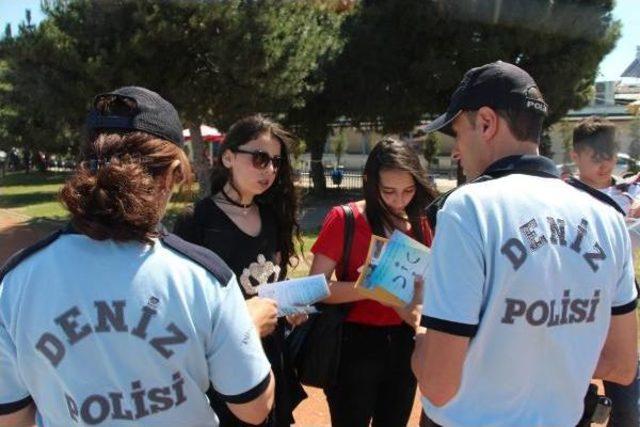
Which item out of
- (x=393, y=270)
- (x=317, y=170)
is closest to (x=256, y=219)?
(x=393, y=270)

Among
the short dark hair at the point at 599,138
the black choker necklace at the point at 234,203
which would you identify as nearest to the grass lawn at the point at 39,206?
the short dark hair at the point at 599,138

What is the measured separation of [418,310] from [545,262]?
119 centimetres

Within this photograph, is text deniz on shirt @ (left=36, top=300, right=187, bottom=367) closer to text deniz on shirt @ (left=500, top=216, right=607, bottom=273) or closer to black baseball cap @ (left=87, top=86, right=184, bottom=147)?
black baseball cap @ (left=87, top=86, right=184, bottom=147)

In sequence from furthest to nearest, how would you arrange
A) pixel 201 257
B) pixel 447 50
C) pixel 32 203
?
pixel 32 203, pixel 447 50, pixel 201 257

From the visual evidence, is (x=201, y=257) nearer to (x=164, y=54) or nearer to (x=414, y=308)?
(x=414, y=308)

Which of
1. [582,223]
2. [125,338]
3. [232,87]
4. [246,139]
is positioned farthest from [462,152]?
[232,87]

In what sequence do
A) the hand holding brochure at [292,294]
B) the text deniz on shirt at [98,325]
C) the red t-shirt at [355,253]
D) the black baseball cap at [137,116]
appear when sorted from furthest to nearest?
1. the red t-shirt at [355,253]
2. the hand holding brochure at [292,294]
3. the black baseball cap at [137,116]
4. the text deniz on shirt at [98,325]

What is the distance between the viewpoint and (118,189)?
145cm

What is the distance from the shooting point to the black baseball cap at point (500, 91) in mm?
1729

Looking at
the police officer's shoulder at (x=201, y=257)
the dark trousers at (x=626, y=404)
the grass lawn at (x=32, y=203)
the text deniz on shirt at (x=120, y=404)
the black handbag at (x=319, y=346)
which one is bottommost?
the grass lawn at (x=32, y=203)

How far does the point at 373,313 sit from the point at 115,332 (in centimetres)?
175

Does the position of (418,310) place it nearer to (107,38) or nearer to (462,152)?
(462,152)

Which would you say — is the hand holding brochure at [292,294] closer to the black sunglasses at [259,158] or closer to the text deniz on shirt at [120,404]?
the black sunglasses at [259,158]

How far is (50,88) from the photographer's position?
14047 millimetres
